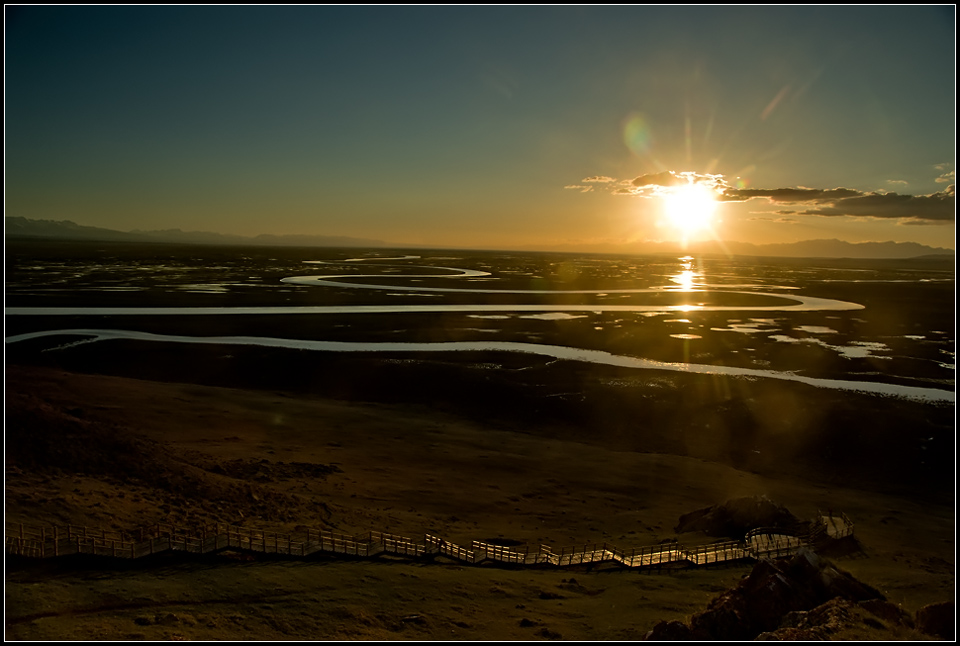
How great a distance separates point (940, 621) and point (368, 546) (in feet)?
53.9

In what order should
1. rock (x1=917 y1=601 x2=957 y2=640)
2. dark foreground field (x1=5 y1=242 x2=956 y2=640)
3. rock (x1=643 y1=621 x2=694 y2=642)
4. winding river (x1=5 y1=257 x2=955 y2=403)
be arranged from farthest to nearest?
1. winding river (x1=5 y1=257 x2=955 y2=403)
2. dark foreground field (x1=5 y1=242 x2=956 y2=640)
3. rock (x1=643 y1=621 x2=694 y2=642)
4. rock (x1=917 y1=601 x2=957 y2=640)

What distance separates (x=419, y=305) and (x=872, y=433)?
226 ft

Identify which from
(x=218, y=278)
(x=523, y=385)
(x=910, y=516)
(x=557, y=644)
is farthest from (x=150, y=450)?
(x=218, y=278)

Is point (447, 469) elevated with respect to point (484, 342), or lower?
lower

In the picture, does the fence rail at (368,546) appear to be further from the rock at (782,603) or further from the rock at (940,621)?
the rock at (940,621)

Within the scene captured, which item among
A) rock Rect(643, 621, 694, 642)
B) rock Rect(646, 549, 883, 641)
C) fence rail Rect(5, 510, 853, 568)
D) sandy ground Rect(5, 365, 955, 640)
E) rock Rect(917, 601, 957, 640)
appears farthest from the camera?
fence rail Rect(5, 510, 853, 568)

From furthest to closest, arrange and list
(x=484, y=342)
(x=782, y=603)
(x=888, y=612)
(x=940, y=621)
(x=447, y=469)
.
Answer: (x=484, y=342)
(x=447, y=469)
(x=782, y=603)
(x=888, y=612)
(x=940, y=621)

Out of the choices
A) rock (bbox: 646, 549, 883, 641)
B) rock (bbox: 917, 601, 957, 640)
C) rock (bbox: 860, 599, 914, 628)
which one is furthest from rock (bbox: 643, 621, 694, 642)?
rock (bbox: 917, 601, 957, 640)

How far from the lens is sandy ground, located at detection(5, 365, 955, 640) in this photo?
1629 cm

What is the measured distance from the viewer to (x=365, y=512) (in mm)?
25219

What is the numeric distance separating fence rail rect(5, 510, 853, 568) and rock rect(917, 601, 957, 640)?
7.81 metres

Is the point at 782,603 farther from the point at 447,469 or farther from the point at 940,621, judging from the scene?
the point at 447,469

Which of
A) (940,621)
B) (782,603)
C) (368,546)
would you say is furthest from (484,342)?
(940,621)

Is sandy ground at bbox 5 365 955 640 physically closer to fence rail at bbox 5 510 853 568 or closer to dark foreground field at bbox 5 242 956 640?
dark foreground field at bbox 5 242 956 640
